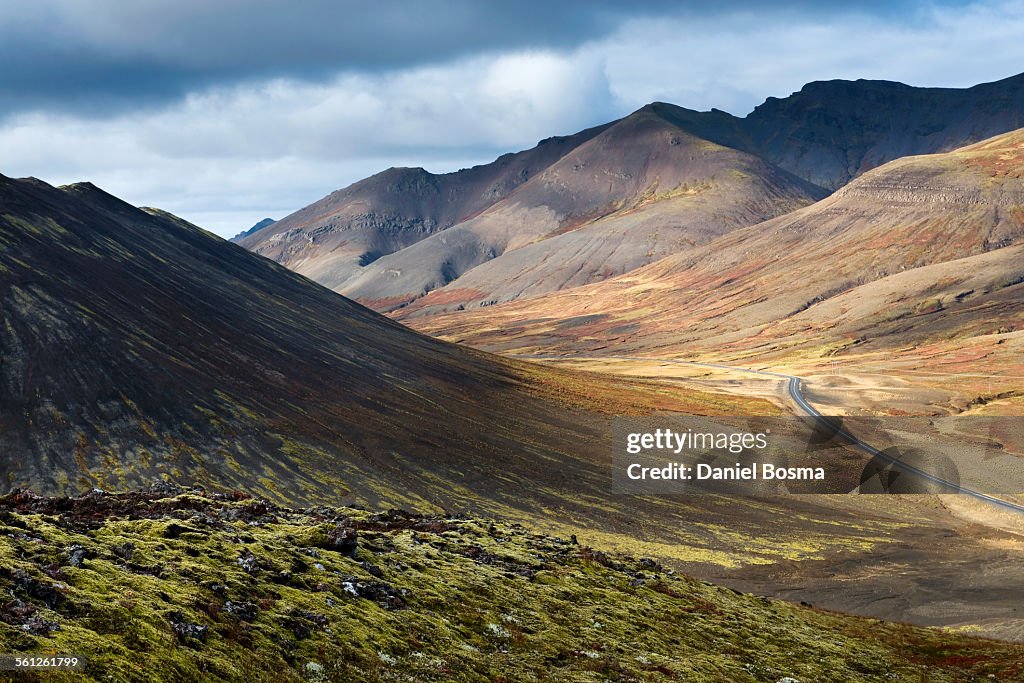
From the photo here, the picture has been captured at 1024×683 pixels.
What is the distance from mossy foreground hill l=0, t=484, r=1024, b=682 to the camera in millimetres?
17391

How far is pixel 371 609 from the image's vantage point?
23906 millimetres

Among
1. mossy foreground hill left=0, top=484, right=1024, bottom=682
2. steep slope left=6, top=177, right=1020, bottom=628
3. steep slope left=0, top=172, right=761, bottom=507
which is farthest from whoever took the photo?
steep slope left=0, top=172, right=761, bottom=507

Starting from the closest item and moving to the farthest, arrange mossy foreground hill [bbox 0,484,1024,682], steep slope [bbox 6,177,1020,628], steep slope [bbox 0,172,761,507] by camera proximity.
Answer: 1. mossy foreground hill [bbox 0,484,1024,682]
2. steep slope [bbox 6,177,1020,628]
3. steep slope [bbox 0,172,761,507]

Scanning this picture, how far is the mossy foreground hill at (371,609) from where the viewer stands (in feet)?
57.1

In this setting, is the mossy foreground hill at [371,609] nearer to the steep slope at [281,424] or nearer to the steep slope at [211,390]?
the steep slope at [281,424]

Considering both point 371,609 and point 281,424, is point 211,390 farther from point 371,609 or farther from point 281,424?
point 371,609

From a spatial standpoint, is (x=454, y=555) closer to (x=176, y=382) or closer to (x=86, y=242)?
(x=176, y=382)

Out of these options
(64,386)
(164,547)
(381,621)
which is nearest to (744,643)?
(381,621)

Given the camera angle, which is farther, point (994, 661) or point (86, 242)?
point (86, 242)

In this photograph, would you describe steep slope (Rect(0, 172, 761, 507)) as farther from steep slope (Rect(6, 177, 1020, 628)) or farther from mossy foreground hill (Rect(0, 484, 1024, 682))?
mossy foreground hill (Rect(0, 484, 1024, 682))

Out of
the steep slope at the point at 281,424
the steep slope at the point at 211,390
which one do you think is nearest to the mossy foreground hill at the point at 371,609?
the steep slope at the point at 281,424

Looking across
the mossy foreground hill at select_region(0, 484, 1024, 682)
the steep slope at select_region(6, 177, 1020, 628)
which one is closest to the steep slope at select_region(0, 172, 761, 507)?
the steep slope at select_region(6, 177, 1020, 628)

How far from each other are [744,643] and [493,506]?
43.5 m

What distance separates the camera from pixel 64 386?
7162cm
